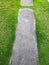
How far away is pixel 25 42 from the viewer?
8602 millimetres

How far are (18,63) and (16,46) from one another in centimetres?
100

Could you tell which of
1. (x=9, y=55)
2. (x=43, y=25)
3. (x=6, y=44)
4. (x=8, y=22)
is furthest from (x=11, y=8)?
(x=9, y=55)

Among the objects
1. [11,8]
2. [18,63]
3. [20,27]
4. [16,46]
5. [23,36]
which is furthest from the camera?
[11,8]

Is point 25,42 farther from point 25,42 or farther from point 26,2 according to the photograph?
point 26,2

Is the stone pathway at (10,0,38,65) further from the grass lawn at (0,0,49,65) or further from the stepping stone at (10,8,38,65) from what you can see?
the grass lawn at (0,0,49,65)

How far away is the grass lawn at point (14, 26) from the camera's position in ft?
26.6

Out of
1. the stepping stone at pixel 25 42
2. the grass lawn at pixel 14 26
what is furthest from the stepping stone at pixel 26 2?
the stepping stone at pixel 25 42

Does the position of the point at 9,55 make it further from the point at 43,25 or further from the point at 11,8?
the point at 11,8

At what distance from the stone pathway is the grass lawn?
0.61 ft

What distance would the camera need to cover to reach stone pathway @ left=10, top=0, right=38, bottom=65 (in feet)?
25.3

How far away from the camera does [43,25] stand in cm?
990

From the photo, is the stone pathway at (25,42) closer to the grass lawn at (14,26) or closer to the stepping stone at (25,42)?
the stepping stone at (25,42)

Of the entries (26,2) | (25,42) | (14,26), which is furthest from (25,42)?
(26,2)

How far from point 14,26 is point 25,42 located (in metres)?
1.34
